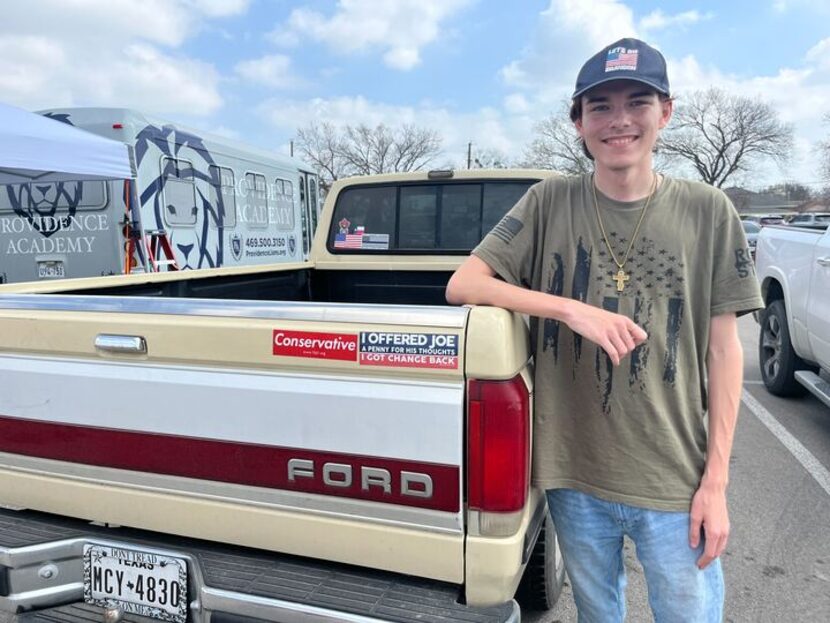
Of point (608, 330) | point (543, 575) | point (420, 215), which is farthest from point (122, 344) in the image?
point (420, 215)

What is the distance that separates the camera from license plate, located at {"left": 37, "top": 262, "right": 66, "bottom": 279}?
24.3 ft

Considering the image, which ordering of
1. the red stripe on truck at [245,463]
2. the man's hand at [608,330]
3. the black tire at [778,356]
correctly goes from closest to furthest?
the man's hand at [608,330] < the red stripe on truck at [245,463] < the black tire at [778,356]

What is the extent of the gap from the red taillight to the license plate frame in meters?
7.34

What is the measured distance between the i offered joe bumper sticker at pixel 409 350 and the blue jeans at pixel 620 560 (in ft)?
1.85

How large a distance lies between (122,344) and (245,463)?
0.48m

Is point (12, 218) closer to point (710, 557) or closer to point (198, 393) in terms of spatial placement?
point (198, 393)

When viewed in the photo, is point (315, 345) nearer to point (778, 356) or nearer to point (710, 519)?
point (710, 519)

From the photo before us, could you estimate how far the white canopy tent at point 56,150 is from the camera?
5754 millimetres

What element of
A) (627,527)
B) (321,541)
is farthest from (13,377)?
(627,527)

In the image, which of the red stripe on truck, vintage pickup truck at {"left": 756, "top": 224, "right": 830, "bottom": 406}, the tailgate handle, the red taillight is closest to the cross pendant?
the red taillight

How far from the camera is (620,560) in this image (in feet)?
5.78

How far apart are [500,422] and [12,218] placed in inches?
317

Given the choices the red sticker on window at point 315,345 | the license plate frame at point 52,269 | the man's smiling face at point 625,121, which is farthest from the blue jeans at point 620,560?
the license plate frame at point 52,269

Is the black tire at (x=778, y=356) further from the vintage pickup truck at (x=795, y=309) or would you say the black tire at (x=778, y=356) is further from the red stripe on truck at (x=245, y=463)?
the red stripe on truck at (x=245, y=463)
